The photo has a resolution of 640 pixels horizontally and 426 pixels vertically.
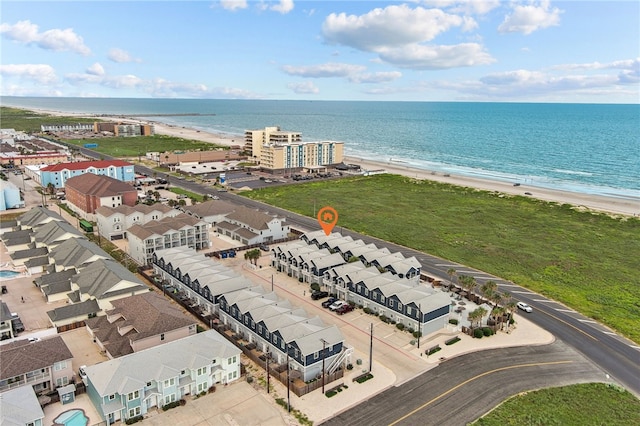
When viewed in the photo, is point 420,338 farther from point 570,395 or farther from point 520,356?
point 570,395

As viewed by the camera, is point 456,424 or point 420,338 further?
point 420,338

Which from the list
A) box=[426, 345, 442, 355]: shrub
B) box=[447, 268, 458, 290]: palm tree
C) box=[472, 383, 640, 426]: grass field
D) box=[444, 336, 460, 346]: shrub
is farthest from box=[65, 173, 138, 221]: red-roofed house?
box=[472, 383, 640, 426]: grass field

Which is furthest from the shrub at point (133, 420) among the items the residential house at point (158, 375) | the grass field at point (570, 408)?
the grass field at point (570, 408)

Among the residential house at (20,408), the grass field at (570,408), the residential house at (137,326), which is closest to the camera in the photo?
the residential house at (20,408)

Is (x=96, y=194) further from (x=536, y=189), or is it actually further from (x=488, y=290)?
(x=536, y=189)

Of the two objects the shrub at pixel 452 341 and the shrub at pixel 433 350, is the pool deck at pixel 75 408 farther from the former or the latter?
the shrub at pixel 452 341

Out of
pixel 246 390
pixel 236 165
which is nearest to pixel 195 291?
pixel 246 390
